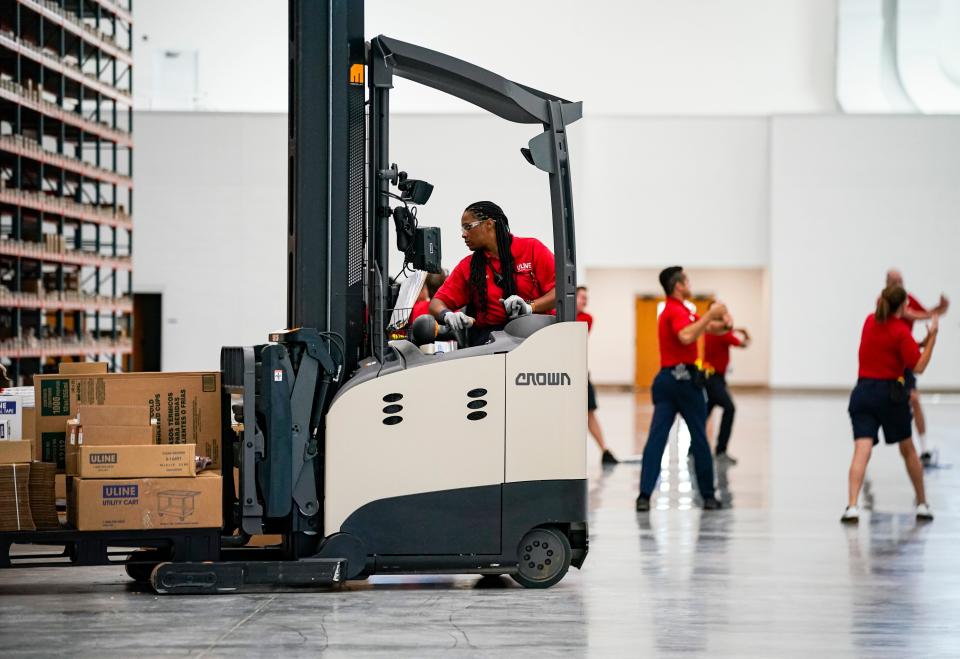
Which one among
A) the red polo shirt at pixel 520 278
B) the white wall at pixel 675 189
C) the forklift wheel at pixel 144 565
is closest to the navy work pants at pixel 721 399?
the red polo shirt at pixel 520 278

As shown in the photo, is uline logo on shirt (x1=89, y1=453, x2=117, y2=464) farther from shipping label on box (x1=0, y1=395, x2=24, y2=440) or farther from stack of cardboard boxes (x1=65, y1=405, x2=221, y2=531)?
shipping label on box (x1=0, y1=395, x2=24, y2=440)

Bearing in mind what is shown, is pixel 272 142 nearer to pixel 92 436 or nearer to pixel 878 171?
pixel 878 171

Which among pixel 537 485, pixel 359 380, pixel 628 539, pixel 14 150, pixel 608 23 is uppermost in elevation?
pixel 608 23

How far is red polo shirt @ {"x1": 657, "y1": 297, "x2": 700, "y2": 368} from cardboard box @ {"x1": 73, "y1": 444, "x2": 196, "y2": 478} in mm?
4575

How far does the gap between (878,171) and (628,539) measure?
959 inches

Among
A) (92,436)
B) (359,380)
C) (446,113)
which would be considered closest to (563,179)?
(359,380)

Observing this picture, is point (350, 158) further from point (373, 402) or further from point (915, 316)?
point (915, 316)

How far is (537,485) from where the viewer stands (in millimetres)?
5934

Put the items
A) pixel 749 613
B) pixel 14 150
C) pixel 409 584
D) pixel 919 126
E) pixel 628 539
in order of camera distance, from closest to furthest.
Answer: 1. pixel 749 613
2. pixel 409 584
3. pixel 628 539
4. pixel 14 150
5. pixel 919 126

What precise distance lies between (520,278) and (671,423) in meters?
3.33

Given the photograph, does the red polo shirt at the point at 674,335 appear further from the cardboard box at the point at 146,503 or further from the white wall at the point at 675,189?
the white wall at the point at 675,189

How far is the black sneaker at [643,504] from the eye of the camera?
9328 millimetres

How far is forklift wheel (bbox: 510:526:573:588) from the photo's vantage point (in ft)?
19.7

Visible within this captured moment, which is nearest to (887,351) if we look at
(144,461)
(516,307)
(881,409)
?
(881,409)
